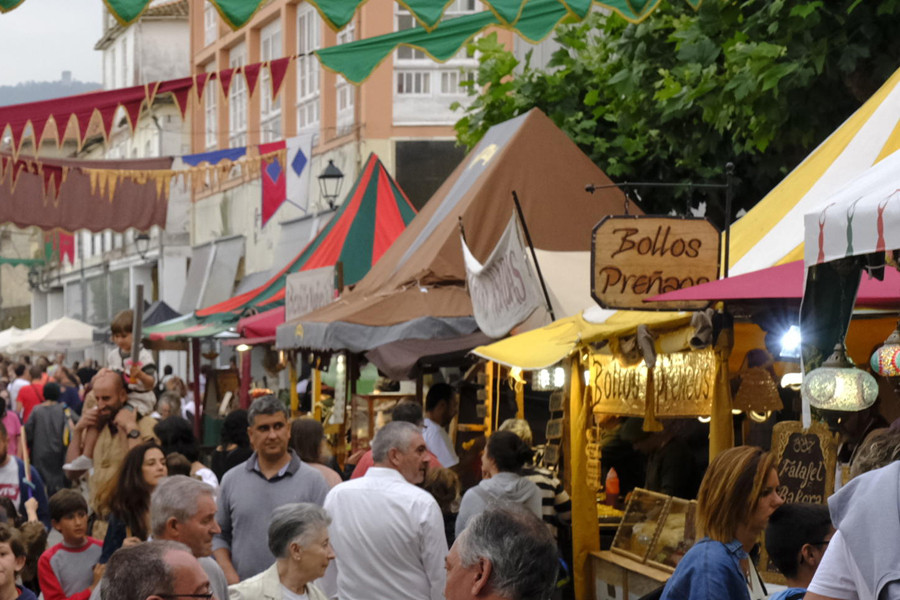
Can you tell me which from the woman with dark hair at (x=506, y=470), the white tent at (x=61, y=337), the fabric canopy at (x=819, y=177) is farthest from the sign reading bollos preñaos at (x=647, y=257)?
the white tent at (x=61, y=337)

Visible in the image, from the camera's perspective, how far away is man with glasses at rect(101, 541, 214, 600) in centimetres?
383

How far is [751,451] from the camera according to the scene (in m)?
5.04

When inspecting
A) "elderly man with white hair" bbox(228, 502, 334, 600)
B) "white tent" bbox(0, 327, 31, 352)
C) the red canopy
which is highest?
the red canopy

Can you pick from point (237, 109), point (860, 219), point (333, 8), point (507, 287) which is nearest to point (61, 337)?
point (237, 109)

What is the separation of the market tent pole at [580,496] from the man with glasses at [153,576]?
7335 mm

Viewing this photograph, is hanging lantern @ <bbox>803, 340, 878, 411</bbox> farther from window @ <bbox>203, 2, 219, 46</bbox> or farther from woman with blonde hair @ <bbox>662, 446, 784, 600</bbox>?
window @ <bbox>203, 2, 219, 46</bbox>

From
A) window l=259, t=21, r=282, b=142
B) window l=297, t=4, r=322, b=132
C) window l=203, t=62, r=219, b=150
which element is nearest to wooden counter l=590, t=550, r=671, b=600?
window l=297, t=4, r=322, b=132

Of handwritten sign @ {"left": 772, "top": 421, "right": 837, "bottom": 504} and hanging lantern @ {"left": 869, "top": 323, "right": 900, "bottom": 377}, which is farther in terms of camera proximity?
handwritten sign @ {"left": 772, "top": 421, "right": 837, "bottom": 504}

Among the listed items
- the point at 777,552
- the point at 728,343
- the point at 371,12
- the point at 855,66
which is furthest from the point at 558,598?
the point at 371,12

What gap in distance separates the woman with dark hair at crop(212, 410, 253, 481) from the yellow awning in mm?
2010

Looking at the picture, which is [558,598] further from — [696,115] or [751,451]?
[751,451]

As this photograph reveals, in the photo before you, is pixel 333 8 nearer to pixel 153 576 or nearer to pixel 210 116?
pixel 153 576

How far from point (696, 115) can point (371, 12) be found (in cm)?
1468

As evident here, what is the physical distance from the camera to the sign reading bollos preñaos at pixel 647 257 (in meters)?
8.91
